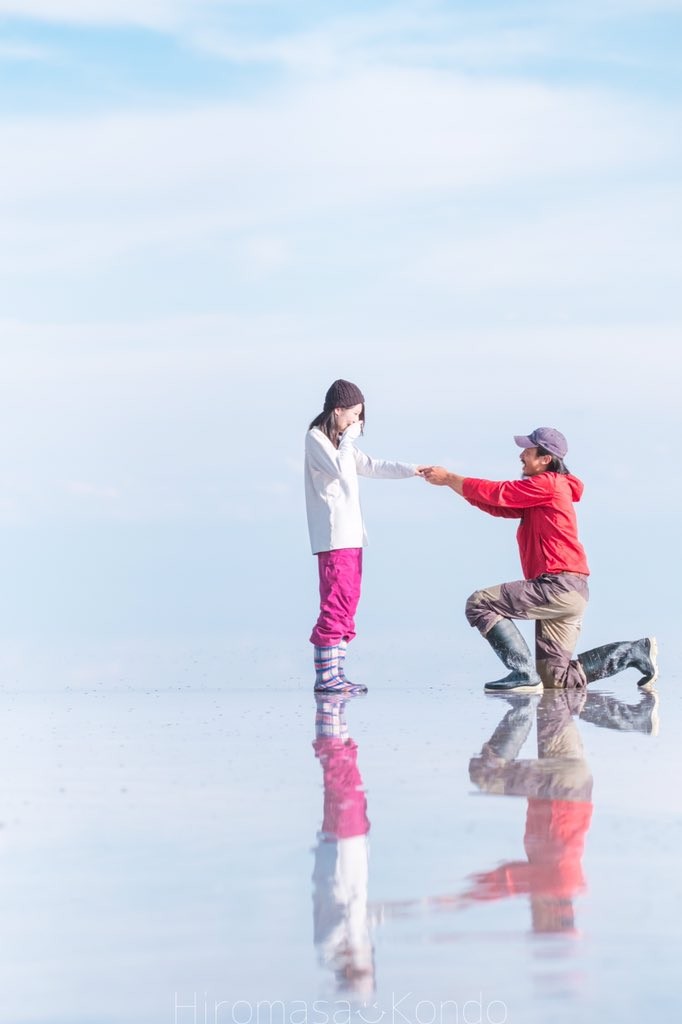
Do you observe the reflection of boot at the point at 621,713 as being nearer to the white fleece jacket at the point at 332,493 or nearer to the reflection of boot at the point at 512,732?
the reflection of boot at the point at 512,732

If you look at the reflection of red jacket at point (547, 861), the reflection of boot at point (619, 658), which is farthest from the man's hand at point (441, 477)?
the reflection of red jacket at point (547, 861)

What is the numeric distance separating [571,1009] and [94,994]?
42.9 inches

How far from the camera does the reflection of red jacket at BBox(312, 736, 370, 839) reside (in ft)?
14.7

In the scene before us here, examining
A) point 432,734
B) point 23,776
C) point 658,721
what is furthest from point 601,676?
point 23,776

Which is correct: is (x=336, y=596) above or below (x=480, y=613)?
above

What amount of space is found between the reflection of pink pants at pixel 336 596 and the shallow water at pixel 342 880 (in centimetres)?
A: 245

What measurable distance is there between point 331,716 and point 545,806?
10.5 ft

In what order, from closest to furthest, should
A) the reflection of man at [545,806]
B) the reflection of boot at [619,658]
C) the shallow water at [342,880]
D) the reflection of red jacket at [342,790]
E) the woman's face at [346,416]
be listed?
1. the shallow water at [342,880]
2. the reflection of man at [545,806]
3. the reflection of red jacket at [342,790]
4. the woman's face at [346,416]
5. the reflection of boot at [619,658]

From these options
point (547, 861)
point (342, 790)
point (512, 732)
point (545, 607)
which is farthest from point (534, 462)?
point (547, 861)

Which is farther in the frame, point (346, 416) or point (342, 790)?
point (346, 416)

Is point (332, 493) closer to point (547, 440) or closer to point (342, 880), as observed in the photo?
point (547, 440)

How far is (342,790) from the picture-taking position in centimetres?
520

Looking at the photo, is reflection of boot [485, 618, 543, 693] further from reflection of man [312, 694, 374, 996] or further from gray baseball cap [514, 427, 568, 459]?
reflection of man [312, 694, 374, 996]

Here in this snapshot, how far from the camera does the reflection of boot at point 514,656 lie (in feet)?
31.7
